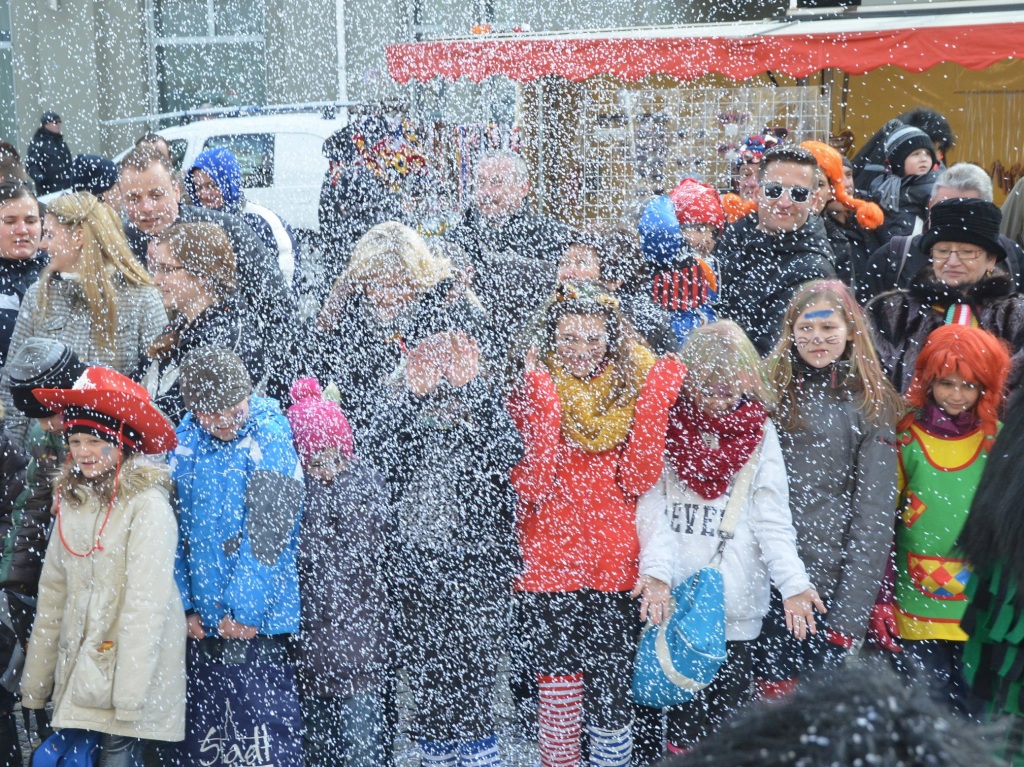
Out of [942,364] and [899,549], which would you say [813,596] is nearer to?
[899,549]

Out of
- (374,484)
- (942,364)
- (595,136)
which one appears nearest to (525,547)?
(374,484)

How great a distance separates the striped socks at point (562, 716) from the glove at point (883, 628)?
91 centimetres

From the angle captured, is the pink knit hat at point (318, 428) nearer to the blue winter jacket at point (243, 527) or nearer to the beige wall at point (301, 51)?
the blue winter jacket at point (243, 527)

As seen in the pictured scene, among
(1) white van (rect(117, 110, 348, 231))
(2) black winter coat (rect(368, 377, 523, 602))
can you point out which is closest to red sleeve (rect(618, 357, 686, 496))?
(2) black winter coat (rect(368, 377, 523, 602))

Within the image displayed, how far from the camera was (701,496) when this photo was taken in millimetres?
3467

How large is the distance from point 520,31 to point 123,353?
7.22 m

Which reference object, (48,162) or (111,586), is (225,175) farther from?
(48,162)

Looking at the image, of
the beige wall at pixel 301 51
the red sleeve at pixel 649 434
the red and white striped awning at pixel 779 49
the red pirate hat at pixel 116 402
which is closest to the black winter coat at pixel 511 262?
Result: the red sleeve at pixel 649 434

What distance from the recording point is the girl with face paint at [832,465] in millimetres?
3455

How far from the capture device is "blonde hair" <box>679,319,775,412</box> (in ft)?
11.4

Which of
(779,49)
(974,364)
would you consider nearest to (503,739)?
(974,364)

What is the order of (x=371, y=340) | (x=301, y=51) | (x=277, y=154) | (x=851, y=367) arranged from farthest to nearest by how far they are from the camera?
(x=301, y=51)
(x=277, y=154)
(x=371, y=340)
(x=851, y=367)

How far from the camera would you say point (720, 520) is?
345 cm

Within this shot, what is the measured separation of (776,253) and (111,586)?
106 inches
